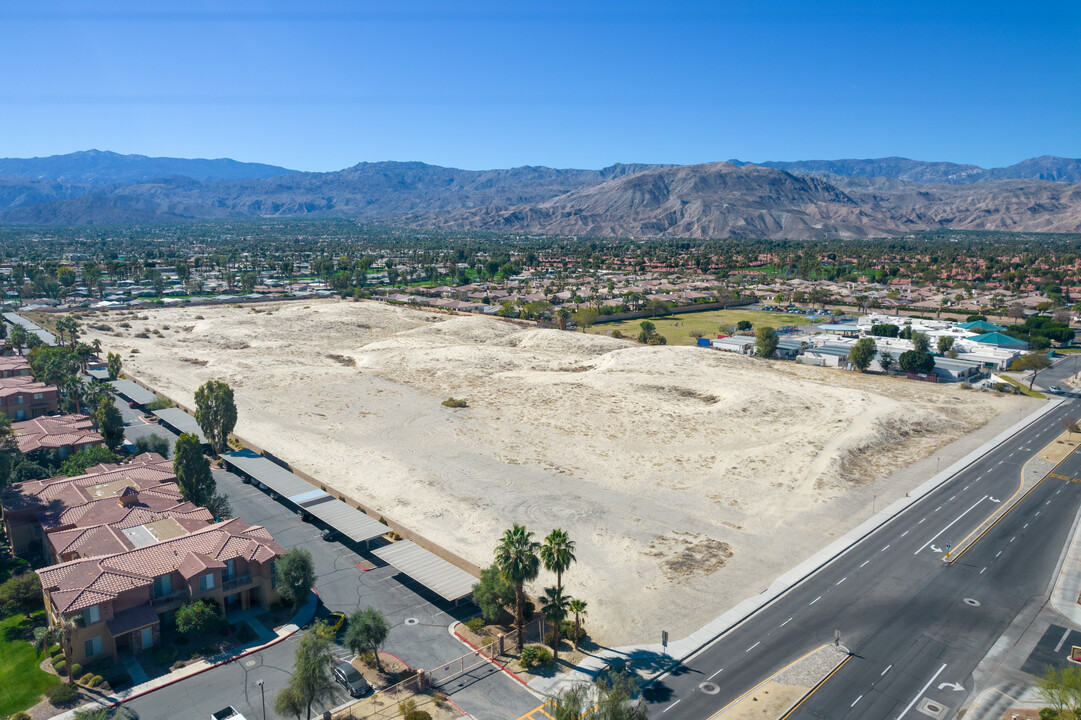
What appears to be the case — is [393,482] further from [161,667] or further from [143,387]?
[143,387]

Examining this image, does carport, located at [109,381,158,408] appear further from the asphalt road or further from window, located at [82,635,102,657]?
window, located at [82,635,102,657]

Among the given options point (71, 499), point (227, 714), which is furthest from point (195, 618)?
point (71, 499)

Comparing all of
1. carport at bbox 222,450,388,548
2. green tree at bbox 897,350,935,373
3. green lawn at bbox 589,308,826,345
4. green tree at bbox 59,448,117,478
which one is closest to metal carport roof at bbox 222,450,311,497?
carport at bbox 222,450,388,548

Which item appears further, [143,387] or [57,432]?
[143,387]

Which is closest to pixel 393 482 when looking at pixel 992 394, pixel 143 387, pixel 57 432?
pixel 57 432

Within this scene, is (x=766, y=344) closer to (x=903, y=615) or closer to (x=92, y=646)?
(x=903, y=615)

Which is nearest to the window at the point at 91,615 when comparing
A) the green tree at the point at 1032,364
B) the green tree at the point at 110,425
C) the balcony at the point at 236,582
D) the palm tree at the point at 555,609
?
the balcony at the point at 236,582

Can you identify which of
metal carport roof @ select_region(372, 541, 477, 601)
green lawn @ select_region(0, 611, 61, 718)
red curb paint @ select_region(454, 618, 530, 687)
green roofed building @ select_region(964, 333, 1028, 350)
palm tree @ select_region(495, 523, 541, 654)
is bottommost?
red curb paint @ select_region(454, 618, 530, 687)
